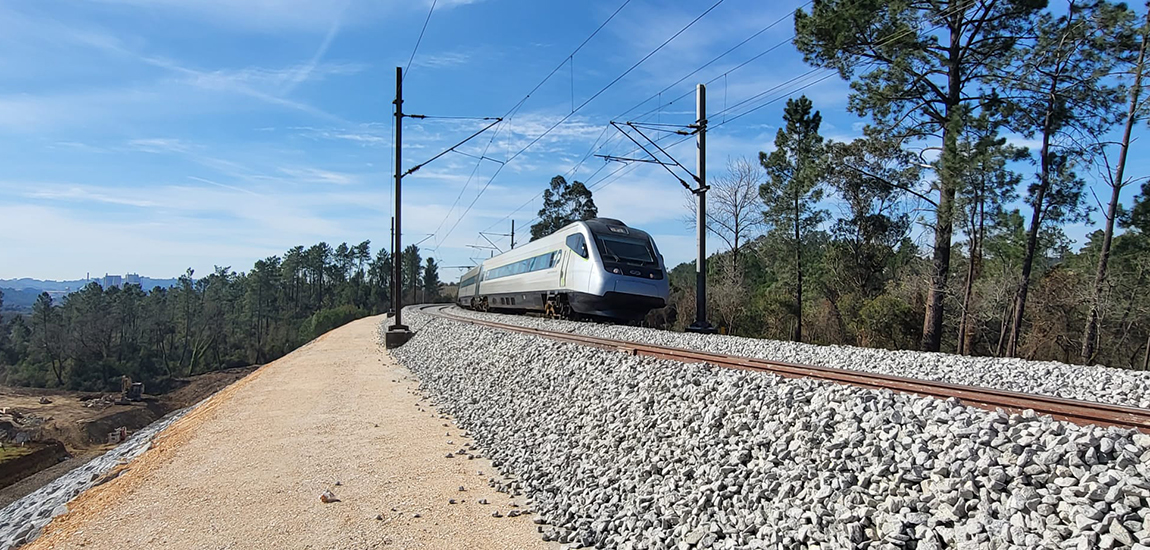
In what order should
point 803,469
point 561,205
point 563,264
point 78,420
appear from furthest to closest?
point 561,205 → point 78,420 → point 563,264 → point 803,469

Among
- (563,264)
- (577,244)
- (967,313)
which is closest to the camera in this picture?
(577,244)

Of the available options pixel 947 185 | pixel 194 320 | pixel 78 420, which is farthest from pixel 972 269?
pixel 194 320

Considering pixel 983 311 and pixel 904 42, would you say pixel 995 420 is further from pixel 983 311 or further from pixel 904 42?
pixel 983 311

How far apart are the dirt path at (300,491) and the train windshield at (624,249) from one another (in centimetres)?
778

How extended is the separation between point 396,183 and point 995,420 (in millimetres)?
19192

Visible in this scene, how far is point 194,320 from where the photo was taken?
85562 mm

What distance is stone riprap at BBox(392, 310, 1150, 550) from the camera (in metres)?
3.27

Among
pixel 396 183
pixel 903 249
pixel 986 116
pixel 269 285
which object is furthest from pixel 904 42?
pixel 269 285

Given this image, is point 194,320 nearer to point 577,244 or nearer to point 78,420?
point 78,420

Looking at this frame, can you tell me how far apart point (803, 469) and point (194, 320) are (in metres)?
96.0

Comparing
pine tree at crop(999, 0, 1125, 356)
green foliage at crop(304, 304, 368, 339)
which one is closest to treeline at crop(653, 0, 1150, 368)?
pine tree at crop(999, 0, 1125, 356)

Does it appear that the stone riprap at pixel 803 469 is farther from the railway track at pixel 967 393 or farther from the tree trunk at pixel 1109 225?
the tree trunk at pixel 1109 225

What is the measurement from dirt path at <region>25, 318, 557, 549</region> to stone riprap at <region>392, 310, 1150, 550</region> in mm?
604

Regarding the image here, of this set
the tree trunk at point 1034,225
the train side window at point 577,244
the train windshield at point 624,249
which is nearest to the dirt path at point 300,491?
the train windshield at point 624,249
